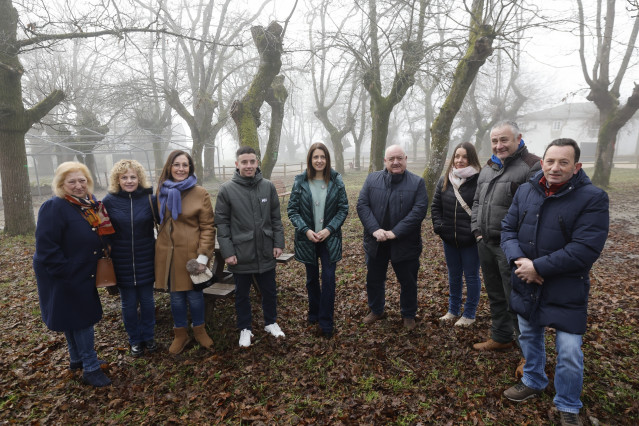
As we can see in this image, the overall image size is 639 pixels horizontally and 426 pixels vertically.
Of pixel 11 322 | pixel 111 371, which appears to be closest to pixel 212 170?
pixel 11 322

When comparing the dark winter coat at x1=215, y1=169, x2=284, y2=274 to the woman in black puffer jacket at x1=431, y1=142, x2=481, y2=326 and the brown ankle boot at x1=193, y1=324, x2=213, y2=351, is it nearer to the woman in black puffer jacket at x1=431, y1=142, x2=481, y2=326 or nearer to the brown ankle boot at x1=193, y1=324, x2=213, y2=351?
the brown ankle boot at x1=193, y1=324, x2=213, y2=351

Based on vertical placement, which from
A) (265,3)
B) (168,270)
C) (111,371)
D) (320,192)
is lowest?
(111,371)

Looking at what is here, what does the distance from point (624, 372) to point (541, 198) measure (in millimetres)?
1924

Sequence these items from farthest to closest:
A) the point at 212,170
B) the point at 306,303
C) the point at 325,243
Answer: the point at 212,170 < the point at 306,303 < the point at 325,243

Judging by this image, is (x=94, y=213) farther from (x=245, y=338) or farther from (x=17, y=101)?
(x=17, y=101)

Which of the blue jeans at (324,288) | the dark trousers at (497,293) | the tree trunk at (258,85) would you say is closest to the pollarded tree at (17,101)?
the tree trunk at (258,85)

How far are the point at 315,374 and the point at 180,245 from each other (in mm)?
1823

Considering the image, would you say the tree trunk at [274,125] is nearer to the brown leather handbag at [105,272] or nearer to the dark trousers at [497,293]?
the brown leather handbag at [105,272]

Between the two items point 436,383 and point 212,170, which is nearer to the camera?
point 436,383

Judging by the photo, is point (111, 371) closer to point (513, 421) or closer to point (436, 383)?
point (436, 383)

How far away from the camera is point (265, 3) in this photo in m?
20.7

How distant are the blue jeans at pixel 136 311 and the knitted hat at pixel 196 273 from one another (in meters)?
0.54

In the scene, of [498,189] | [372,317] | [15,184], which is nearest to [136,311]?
[372,317]

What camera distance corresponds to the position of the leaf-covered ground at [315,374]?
281 cm
